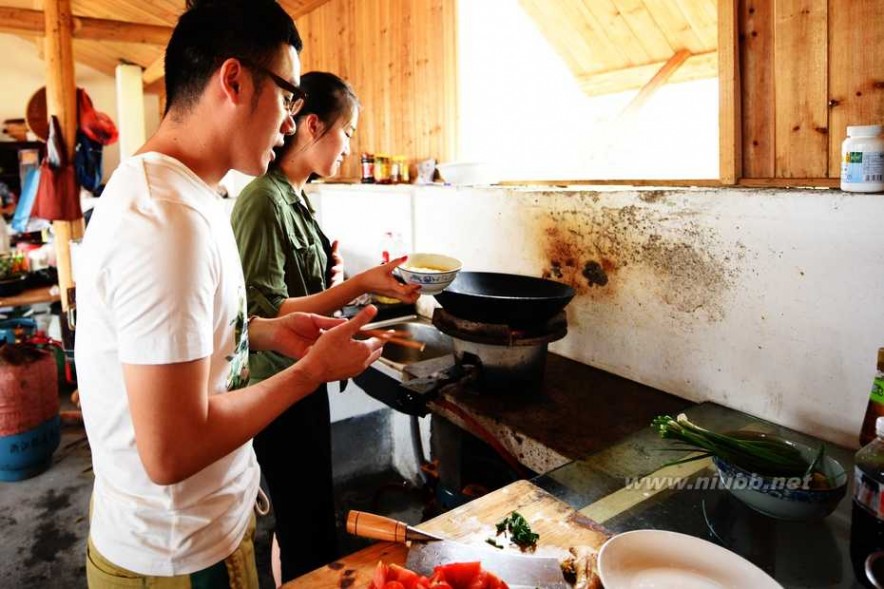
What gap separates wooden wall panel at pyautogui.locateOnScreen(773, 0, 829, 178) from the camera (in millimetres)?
1829

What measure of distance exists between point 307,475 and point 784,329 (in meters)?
1.77

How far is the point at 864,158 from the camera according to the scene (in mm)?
1632

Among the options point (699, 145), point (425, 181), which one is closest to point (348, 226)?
point (425, 181)

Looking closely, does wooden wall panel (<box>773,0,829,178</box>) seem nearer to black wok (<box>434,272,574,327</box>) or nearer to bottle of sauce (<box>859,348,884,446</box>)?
bottle of sauce (<box>859,348,884,446</box>)

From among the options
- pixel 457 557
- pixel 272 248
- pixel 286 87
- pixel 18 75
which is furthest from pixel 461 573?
pixel 18 75

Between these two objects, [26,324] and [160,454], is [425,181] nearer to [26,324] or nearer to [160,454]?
[160,454]

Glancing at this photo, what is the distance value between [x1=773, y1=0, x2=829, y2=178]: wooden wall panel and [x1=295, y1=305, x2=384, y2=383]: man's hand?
5.00 feet

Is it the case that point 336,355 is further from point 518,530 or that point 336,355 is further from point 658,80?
point 658,80

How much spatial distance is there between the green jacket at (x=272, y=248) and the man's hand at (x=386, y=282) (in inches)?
10.9

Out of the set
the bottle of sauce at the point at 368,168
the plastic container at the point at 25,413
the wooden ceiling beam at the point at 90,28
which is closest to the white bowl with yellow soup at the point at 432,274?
the bottle of sauce at the point at 368,168

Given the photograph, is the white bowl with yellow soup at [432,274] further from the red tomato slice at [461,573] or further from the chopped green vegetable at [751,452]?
the red tomato slice at [461,573]

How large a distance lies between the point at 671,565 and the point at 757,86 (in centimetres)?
164

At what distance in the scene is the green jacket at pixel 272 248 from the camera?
202 cm

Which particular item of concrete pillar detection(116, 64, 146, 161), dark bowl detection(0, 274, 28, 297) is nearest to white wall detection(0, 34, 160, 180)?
concrete pillar detection(116, 64, 146, 161)
